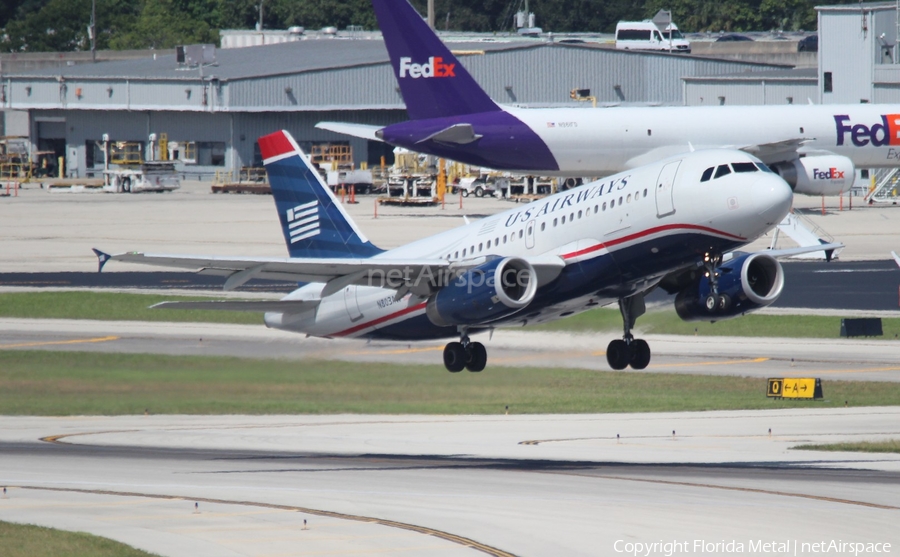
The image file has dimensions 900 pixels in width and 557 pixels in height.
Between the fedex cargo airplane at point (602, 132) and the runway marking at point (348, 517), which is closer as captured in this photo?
the runway marking at point (348, 517)

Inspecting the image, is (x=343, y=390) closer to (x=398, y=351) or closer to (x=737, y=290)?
(x=398, y=351)

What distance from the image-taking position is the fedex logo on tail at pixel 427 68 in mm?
79037

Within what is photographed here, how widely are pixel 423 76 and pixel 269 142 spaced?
3185cm

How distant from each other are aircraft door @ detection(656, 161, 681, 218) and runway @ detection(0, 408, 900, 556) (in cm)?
793

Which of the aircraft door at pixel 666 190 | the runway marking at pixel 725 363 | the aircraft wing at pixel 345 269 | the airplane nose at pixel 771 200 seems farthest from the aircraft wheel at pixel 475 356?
the runway marking at pixel 725 363

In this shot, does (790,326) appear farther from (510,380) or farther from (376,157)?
(376,157)

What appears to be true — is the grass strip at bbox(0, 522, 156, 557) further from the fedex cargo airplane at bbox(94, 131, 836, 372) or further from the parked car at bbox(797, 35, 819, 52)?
the parked car at bbox(797, 35, 819, 52)

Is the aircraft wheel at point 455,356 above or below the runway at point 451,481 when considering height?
above

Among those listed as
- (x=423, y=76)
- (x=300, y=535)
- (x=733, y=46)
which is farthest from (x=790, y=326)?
(x=733, y=46)

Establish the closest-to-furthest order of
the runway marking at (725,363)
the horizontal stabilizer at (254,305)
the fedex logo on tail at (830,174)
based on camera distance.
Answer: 1. the horizontal stabilizer at (254,305)
2. the runway marking at (725,363)
3. the fedex logo on tail at (830,174)

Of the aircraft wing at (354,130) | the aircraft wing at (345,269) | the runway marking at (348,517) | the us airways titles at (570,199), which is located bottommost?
the runway marking at (348,517)

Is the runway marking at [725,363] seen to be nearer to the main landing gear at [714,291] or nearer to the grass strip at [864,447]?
the grass strip at [864,447]

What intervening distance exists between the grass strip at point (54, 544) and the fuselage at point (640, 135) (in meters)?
54.6

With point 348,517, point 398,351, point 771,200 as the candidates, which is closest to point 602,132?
point 398,351
